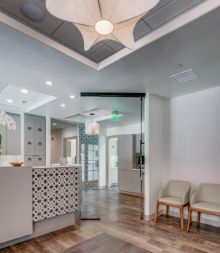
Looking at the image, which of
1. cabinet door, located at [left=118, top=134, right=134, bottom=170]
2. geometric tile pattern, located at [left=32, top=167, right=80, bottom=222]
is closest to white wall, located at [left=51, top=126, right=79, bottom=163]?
cabinet door, located at [left=118, top=134, right=134, bottom=170]

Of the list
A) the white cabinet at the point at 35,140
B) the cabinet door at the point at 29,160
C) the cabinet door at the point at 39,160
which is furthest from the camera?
the cabinet door at the point at 39,160

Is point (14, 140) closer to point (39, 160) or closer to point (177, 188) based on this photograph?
point (39, 160)

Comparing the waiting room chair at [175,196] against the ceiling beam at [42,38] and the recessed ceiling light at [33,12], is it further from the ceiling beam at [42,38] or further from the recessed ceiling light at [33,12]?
the recessed ceiling light at [33,12]

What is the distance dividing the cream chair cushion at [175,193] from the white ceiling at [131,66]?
1957 mm

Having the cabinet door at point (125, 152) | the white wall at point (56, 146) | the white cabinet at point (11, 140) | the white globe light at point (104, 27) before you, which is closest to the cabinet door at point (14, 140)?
the white cabinet at point (11, 140)

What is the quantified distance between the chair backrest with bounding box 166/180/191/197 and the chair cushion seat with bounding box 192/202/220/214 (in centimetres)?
44

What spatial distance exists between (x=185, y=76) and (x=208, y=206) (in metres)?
2.26

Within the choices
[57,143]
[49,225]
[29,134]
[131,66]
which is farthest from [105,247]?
[57,143]

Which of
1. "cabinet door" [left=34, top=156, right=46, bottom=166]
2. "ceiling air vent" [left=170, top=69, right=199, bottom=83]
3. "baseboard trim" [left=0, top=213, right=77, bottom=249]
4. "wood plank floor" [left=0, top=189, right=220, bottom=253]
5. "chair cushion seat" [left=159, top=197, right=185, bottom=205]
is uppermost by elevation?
"ceiling air vent" [left=170, top=69, right=199, bottom=83]

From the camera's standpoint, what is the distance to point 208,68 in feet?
9.98

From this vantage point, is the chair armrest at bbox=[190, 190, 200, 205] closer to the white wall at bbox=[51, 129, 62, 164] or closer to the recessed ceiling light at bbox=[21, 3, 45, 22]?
the recessed ceiling light at bbox=[21, 3, 45, 22]

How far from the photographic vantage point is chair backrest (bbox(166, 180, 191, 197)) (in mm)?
3980

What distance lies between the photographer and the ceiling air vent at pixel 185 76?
320cm

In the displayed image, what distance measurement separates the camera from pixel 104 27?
1.58 metres
